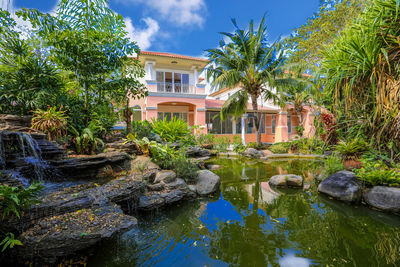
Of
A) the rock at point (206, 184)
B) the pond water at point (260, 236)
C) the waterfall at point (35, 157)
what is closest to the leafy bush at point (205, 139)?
the rock at point (206, 184)

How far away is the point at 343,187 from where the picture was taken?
3.87 metres

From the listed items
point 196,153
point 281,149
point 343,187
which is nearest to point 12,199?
point 343,187

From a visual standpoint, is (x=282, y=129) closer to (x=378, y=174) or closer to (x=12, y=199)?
(x=378, y=174)

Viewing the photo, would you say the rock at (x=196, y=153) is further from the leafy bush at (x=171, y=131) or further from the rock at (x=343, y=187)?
the rock at (x=343, y=187)

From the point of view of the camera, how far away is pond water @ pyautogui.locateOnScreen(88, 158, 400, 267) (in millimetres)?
2195

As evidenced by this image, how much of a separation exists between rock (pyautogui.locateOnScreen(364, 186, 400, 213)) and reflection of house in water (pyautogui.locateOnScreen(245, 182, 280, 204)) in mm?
1718

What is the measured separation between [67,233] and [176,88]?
525 inches

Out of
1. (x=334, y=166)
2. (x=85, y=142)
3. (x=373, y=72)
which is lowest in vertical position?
(x=334, y=166)

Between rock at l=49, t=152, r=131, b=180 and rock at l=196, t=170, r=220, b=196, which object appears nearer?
rock at l=49, t=152, r=131, b=180

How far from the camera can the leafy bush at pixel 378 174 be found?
3.31m

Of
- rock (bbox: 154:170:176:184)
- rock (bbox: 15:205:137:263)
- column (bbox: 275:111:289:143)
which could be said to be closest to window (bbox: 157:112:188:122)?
column (bbox: 275:111:289:143)

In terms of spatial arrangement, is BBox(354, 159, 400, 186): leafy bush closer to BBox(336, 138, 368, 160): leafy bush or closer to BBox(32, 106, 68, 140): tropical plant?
BBox(336, 138, 368, 160): leafy bush

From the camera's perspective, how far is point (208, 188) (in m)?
4.54

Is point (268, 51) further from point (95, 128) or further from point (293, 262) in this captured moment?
point (293, 262)
